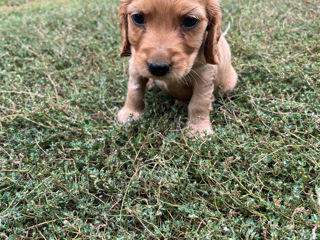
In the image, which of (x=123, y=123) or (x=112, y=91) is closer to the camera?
(x=123, y=123)

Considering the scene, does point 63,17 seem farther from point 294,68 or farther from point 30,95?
point 294,68

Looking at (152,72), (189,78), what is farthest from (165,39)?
(189,78)

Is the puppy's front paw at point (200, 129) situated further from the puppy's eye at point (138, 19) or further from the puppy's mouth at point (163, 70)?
the puppy's eye at point (138, 19)

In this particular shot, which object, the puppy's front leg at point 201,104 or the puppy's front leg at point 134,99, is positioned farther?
the puppy's front leg at point 134,99

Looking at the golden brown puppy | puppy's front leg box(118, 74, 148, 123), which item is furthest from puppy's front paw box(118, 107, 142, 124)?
the golden brown puppy

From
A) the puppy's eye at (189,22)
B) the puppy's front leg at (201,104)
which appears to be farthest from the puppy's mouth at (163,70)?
the puppy's front leg at (201,104)

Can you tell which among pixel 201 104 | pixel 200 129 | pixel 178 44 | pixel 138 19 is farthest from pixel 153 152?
pixel 138 19
